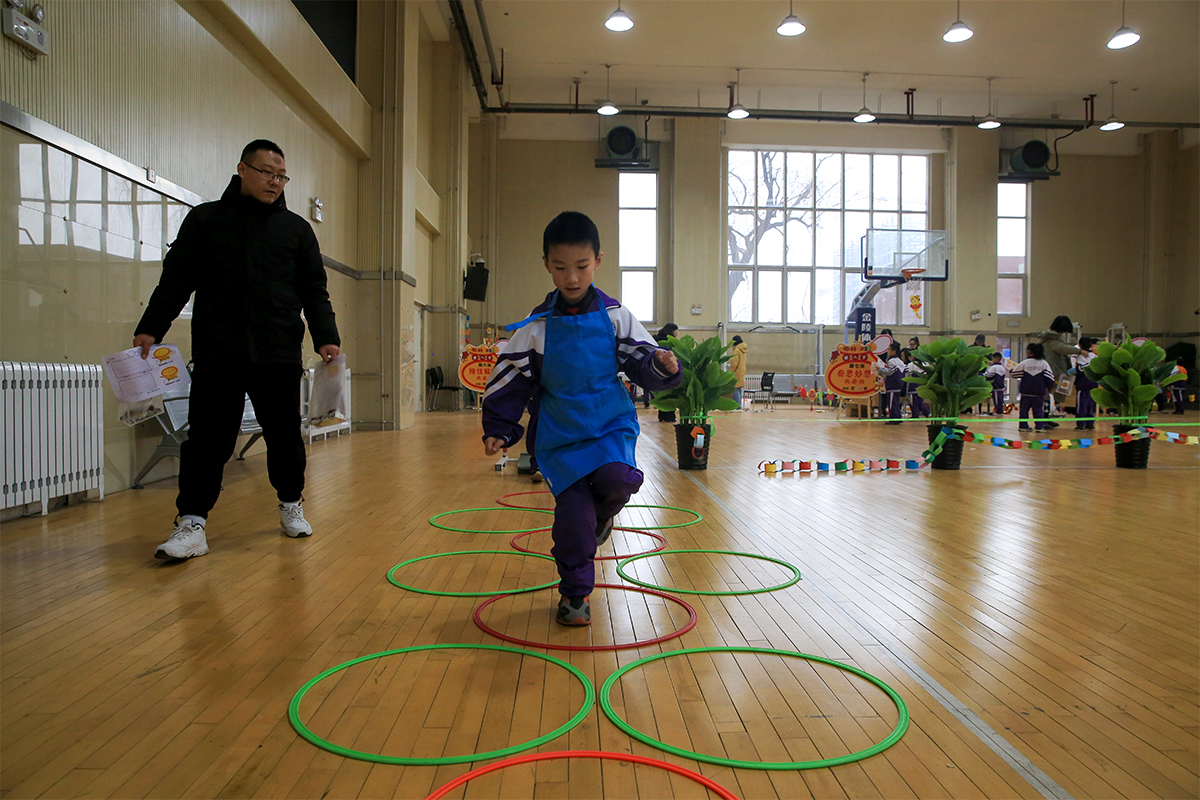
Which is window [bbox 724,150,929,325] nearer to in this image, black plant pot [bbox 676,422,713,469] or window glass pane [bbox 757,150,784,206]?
window glass pane [bbox 757,150,784,206]

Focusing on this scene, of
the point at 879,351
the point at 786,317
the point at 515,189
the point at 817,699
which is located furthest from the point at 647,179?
the point at 817,699

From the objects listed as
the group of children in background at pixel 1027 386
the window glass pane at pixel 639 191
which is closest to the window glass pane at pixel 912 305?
the group of children in background at pixel 1027 386

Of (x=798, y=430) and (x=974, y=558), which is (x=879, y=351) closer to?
(x=798, y=430)

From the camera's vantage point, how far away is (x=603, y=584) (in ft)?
9.46

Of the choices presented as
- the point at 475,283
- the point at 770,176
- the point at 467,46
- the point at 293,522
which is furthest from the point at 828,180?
the point at 293,522

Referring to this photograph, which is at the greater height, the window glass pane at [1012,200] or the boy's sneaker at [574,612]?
the window glass pane at [1012,200]

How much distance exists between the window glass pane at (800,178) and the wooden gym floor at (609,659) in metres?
18.9

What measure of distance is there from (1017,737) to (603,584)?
153 cm

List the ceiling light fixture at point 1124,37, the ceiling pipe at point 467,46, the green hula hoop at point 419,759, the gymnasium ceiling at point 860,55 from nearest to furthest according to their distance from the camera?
the green hula hoop at point 419,759 → the ceiling pipe at point 467,46 → the ceiling light fixture at point 1124,37 → the gymnasium ceiling at point 860,55

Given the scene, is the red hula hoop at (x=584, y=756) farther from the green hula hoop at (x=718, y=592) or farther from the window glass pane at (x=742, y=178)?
the window glass pane at (x=742, y=178)

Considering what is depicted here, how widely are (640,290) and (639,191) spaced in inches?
111

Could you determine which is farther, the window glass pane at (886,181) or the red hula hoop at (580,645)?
the window glass pane at (886,181)

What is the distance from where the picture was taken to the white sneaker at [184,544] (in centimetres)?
312

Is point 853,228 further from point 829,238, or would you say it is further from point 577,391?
point 577,391
